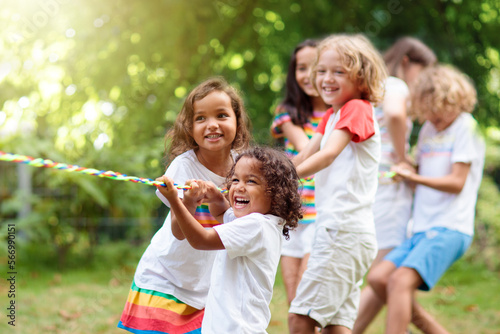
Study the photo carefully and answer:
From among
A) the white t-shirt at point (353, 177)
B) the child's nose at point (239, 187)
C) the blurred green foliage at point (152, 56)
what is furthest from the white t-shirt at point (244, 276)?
the blurred green foliage at point (152, 56)

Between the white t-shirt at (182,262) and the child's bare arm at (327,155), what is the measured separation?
346 millimetres

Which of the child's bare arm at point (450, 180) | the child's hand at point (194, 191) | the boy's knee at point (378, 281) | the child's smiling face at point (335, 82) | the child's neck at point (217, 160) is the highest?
the child's smiling face at point (335, 82)

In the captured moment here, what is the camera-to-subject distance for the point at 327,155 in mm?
2432

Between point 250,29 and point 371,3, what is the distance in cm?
112

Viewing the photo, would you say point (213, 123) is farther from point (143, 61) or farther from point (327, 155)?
point (143, 61)

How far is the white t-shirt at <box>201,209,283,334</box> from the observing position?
197 centimetres

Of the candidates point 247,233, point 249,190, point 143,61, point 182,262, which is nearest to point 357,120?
point 249,190

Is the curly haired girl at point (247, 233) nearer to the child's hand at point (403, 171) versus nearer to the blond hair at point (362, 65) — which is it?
the blond hair at point (362, 65)

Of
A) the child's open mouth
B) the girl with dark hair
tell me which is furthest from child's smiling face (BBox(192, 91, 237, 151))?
the girl with dark hair

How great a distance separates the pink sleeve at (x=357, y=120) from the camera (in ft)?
8.16

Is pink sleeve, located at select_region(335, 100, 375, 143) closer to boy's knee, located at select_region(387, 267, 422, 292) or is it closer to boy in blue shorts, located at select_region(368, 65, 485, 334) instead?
boy in blue shorts, located at select_region(368, 65, 485, 334)

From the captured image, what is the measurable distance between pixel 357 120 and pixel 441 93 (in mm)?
1034

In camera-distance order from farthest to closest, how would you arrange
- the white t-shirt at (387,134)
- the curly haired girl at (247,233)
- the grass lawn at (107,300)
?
the grass lawn at (107,300)
the white t-shirt at (387,134)
the curly haired girl at (247,233)

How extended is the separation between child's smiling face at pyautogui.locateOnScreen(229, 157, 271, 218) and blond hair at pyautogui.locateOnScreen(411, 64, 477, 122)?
5.34ft
